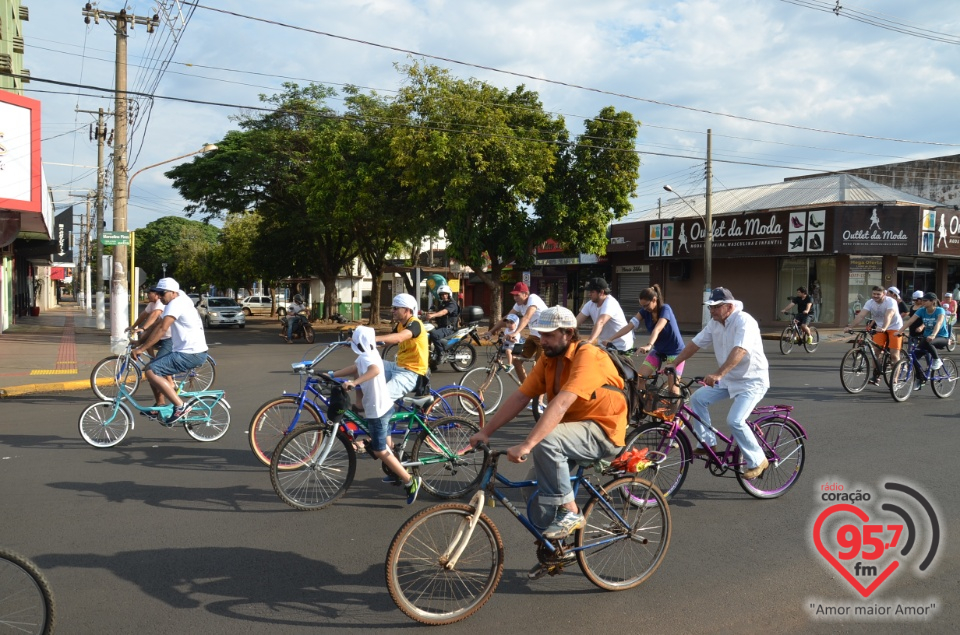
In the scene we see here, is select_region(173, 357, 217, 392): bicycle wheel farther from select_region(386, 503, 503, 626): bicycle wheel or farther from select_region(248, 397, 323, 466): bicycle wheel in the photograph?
select_region(386, 503, 503, 626): bicycle wheel

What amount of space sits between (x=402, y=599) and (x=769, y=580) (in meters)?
2.38

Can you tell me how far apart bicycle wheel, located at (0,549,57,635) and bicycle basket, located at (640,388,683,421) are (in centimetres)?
438

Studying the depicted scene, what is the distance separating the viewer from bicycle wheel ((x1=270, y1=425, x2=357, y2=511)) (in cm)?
587

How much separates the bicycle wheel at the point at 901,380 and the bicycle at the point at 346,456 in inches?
324

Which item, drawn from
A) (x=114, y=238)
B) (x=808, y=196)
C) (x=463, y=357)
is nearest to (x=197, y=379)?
(x=463, y=357)

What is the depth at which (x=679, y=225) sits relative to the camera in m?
35.3

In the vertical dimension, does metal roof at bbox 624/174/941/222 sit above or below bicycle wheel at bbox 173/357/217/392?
above

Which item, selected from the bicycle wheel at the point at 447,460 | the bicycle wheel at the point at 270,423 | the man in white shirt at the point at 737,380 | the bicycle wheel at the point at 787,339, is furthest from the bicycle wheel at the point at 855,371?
the bicycle wheel at the point at 270,423

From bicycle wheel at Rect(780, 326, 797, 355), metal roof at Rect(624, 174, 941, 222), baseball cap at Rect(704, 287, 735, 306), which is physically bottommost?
bicycle wheel at Rect(780, 326, 797, 355)

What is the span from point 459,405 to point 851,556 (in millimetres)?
3976

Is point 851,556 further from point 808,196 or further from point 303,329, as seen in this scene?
point 808,196

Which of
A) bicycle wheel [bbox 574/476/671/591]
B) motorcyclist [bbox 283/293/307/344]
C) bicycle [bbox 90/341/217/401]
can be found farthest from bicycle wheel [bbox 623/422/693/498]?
motorcyclist [bbox 283/293/307/344]

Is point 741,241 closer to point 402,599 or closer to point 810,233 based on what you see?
point 810,233

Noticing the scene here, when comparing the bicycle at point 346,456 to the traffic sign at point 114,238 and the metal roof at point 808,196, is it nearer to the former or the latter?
the traffic sign at point 114,238
